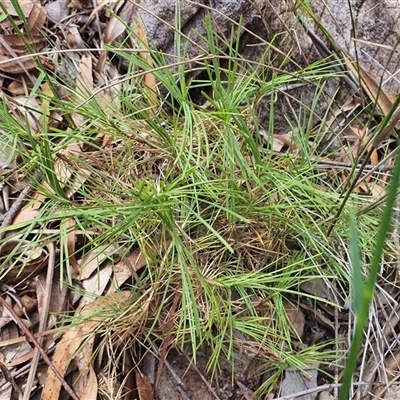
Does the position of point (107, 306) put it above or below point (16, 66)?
below

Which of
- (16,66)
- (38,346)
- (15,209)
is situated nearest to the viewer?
(38,346)

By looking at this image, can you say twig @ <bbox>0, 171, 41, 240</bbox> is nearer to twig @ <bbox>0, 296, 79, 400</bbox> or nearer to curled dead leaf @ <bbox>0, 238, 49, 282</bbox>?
curled dead leaf @ <bbox>0, 238, 49, 282</bbox>

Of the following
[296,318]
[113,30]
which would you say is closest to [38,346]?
[296,318]

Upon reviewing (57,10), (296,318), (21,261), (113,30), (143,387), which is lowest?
(296,318)

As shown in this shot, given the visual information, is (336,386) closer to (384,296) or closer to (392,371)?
(392,371)

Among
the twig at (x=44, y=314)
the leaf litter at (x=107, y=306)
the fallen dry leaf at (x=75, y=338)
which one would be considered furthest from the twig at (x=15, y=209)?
the fallen dry leaf at (x=75, y=338)

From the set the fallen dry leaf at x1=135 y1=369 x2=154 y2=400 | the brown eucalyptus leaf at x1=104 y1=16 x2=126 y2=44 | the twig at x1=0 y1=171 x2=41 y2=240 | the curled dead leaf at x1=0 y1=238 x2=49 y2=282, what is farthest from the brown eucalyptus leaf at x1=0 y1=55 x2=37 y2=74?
the fallen dry leaf at x1=135 y1=369 x2=154 y2=400

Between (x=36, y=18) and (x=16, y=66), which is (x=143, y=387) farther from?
(x=36, y=18)

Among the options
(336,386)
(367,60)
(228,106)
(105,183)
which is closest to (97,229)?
(105,183)

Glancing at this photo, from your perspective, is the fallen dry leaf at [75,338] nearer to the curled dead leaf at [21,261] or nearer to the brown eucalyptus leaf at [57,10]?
the curled dead leaf at [21,261]
